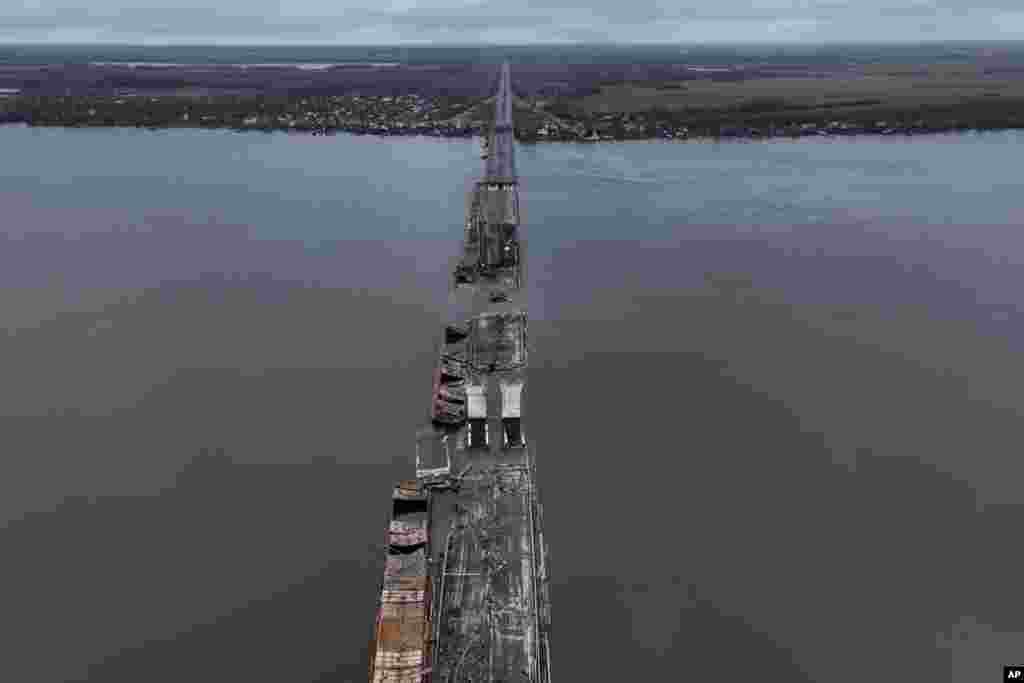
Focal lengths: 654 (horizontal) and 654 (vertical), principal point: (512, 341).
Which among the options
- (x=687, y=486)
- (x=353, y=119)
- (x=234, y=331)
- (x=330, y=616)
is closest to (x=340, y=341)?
(x=234, y=331)

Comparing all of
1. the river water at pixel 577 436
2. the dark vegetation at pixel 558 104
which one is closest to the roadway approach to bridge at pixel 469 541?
the river water at pixel 577 436

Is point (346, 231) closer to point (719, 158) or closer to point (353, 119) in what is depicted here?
point (719, 158)

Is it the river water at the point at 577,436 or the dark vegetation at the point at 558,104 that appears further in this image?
the dark vegetation at the point at 558,104

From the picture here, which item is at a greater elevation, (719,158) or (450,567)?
(719,158)

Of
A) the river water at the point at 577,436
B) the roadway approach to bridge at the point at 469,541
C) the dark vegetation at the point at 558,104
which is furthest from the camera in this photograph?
the dark vegetation at the point at 558,104

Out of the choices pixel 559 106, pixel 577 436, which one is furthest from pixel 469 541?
pixel 559 106

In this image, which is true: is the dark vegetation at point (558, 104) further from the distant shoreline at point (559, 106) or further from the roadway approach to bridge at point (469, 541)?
the roadway approach to bridge at point (469, 541)

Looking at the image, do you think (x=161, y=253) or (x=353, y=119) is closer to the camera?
(x=161, y=253)
